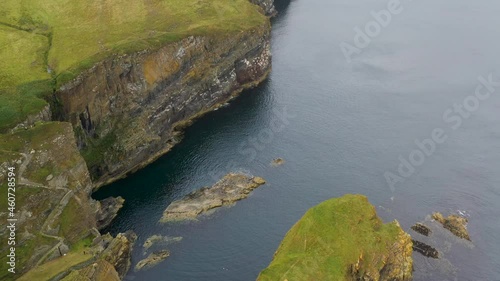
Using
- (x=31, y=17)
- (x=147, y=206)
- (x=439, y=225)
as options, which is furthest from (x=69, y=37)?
(x=439, y=225)

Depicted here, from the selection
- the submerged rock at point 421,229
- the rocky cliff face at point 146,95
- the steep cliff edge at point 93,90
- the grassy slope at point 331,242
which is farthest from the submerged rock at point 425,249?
the rocky cliff face at point 146,95

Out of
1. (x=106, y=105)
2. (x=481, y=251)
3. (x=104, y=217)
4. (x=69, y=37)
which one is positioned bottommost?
(x=481, y=251)

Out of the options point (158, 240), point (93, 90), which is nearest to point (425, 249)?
point (158, 240)

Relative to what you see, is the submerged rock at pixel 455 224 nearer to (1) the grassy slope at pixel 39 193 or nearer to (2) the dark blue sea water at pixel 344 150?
(2) the dark blue sea water at pixel 344 150

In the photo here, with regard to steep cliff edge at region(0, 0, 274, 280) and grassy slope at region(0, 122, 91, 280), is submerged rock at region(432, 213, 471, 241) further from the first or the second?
grassy slope at region(0, 122, 91, 280)

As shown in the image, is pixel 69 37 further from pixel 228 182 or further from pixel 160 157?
pixel 228 182

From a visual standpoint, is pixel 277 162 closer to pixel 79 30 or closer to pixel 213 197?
pixel 213 197
